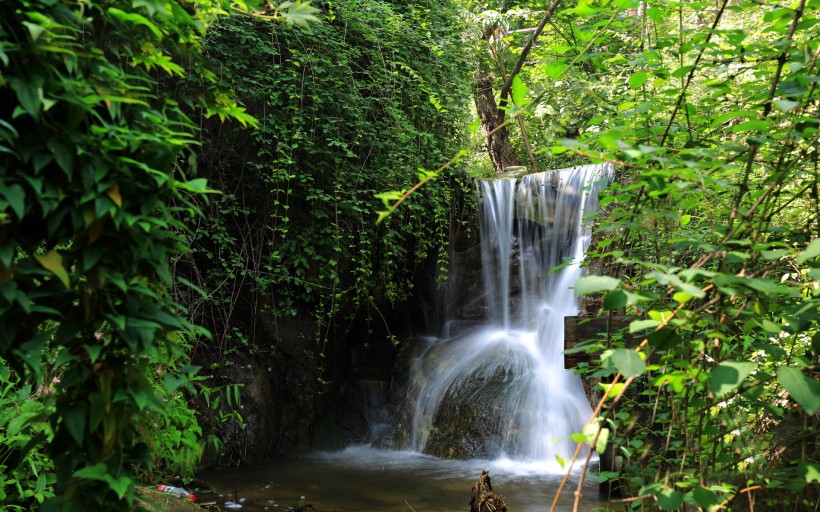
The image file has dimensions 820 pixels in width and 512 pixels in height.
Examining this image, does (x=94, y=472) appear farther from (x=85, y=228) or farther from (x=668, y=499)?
(x=668, y=499)

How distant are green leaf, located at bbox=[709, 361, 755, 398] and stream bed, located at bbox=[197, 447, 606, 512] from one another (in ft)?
14.7

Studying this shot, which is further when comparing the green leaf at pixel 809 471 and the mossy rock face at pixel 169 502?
the mossy rock face at pixel 169 502

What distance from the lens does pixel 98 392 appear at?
1617 millimetres

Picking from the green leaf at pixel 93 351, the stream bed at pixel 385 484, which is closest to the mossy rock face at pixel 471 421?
the stream bed at pixel 385 484

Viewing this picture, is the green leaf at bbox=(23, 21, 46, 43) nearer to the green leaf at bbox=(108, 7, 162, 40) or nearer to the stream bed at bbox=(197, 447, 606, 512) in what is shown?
the green leaf at bbox=(108, 7, 162, 40)

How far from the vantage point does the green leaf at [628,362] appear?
4.77 ft

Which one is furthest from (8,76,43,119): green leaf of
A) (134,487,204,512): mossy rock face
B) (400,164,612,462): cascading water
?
(400,164,612,462): cascading water

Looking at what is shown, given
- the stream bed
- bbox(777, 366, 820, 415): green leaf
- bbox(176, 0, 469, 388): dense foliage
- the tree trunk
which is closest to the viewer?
bbox(777, 366, 820, 415): green leaf

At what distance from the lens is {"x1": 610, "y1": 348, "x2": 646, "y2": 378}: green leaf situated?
1.45m

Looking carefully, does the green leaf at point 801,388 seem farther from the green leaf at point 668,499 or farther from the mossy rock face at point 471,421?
the mossy rock face at point 471,421

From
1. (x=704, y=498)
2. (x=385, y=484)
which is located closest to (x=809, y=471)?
(x=704, y=498)

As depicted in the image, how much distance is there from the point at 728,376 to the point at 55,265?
151 cm

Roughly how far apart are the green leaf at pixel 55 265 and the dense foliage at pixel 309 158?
15.9ft

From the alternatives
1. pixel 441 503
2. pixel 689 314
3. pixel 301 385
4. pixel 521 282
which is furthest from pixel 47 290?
pixel 521 282
